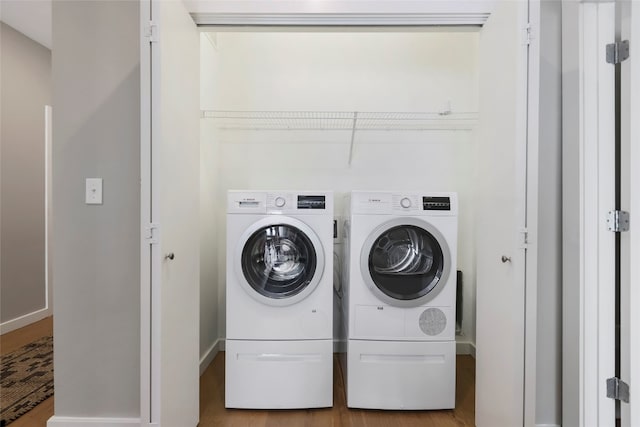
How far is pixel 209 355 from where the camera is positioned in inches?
95.3

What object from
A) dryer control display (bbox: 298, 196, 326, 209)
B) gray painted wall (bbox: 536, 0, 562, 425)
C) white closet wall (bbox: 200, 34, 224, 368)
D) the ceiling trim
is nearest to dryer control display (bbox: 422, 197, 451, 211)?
gray painted wall (bbox: 536, 0, 562, 425)

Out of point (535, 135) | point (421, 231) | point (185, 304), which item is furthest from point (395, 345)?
point (535, 135)

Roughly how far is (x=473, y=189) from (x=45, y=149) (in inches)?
153

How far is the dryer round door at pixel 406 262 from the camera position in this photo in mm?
1859

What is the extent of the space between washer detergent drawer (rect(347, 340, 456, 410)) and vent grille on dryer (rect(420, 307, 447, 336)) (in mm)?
64

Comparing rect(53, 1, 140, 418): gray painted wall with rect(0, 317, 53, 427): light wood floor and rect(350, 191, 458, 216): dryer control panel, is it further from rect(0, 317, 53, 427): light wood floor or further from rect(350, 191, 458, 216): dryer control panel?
rect(350, 191, 458, 216): dryer control panel

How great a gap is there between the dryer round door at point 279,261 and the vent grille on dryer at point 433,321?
0.62 metres

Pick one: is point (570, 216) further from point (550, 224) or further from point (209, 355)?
point (209, 355)

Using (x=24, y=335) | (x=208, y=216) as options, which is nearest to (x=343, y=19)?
(x=208, y=216)

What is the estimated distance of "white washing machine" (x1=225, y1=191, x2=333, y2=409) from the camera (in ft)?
6.06

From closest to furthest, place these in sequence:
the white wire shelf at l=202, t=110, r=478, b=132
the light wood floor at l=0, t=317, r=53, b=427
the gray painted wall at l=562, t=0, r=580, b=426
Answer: the gray painted wall at l=562, t=0, r=580, b=426 < the light wood floor at l=0, t=317, r=53, b=427 < the white wire shelf at l=202, t=110, r=478, b=132

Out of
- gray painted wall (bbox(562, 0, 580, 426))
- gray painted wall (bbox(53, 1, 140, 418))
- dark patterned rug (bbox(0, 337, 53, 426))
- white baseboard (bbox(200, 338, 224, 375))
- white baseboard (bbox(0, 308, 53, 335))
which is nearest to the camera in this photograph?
gray painted wall (bbox(562, 0, 580, 426))

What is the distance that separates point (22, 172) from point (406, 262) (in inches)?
133
